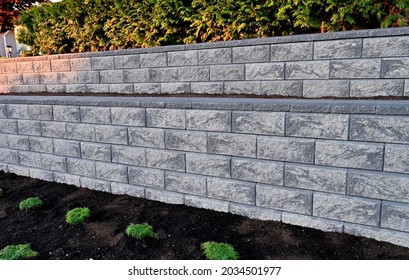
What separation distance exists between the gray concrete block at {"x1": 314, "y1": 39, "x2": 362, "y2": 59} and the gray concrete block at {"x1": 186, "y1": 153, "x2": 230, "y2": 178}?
1786 millimetres

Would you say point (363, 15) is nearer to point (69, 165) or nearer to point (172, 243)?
point (172, 243)

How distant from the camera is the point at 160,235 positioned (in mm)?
3648

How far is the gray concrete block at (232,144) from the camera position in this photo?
3.73m

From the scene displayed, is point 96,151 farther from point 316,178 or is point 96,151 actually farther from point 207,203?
point 316,178

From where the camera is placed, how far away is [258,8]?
17.1ft

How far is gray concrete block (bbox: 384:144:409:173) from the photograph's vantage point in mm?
3039

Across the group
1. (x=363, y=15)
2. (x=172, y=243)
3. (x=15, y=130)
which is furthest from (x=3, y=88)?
(x=363, y=15)

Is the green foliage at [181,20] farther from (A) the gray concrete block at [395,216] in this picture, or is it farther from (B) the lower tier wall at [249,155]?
(A) the gray concrete block at [395,216]

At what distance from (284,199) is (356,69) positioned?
70.1 inches

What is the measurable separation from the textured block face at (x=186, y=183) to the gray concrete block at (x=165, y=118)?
0.61m

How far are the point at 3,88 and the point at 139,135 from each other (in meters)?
5.13

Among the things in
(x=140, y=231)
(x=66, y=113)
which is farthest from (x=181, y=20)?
(x=140, y=231)

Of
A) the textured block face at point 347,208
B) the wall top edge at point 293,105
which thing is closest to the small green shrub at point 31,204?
the wall top edge at point 293,105

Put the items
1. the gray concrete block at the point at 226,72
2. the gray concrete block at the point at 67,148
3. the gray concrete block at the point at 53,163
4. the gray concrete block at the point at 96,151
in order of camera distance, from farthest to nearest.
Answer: the gray concrete block at the point at 53,163
the gray concrete block at the point at 67,148
the gray concrete block at the point at 226,72
the gray concrete block at the point at 96,151
